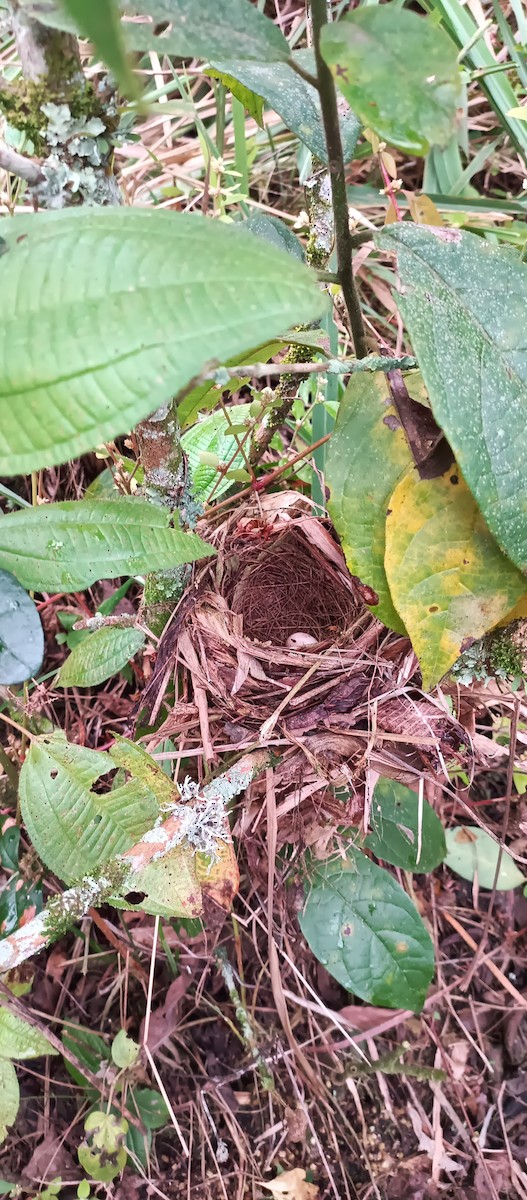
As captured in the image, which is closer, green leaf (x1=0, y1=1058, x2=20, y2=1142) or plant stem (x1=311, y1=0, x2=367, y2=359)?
plant stem (x1=311, y1=0, x2=367, y2=359)

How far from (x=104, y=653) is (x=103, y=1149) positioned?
750 mm

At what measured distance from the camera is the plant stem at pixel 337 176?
412 millimetres

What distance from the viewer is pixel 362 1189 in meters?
1.03

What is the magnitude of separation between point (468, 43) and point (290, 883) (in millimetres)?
1339

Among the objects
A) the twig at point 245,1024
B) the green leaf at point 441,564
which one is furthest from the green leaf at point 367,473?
the twig at point 245,1024

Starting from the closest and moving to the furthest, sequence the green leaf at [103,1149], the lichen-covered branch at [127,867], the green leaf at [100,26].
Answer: the green leaf at [100,26] → the lichen-covered branch at [127,867] → the green leaf at [103,1149]

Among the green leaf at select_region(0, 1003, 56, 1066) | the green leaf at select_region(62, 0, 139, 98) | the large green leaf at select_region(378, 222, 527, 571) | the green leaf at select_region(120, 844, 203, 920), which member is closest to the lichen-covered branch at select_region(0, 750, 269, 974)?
the green leaf at select_region(120, 844, 203, 920)

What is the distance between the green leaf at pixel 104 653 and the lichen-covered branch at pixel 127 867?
15 cm

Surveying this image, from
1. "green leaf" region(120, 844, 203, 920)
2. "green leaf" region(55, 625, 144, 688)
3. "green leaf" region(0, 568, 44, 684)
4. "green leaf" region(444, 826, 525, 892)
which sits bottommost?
"green leaf" region(444, 826, 525, 892)

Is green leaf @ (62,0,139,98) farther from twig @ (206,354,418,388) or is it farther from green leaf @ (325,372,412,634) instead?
green leaf @ (325,372,412,634)

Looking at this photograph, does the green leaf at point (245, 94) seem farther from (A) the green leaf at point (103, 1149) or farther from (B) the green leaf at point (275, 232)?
(A) the green leaf at point (103, 1149)

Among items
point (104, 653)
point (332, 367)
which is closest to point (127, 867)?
point (104, 653)

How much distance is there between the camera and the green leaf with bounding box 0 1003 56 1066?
2.28 feet

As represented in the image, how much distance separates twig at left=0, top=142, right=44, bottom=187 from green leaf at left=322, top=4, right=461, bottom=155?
0.62 ft
